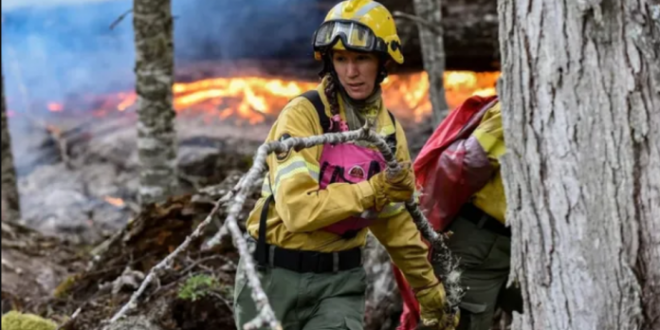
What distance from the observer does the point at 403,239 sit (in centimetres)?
389

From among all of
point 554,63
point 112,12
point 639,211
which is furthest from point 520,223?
point 112,12

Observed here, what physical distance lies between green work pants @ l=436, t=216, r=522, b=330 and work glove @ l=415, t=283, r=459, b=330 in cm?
23

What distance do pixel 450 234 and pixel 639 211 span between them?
1.48m

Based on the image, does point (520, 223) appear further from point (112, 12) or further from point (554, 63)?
point (112, 12)

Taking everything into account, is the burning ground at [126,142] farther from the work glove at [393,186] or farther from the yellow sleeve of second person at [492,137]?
the work glove at [393,186]

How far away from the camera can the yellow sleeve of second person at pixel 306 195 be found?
10.7ft

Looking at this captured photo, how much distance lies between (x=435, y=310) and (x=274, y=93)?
392 inches

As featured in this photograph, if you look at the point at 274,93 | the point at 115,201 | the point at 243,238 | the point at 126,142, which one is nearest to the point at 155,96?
the point at 243,238

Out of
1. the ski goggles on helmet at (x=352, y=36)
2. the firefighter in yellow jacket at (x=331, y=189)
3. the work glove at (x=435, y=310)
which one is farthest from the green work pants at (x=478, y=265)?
the ski goggles on helmet at (x=352, y=36)

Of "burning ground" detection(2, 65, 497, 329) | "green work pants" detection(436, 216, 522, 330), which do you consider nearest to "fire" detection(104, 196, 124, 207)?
"burning ground" detection(2, 65, 497, 329)

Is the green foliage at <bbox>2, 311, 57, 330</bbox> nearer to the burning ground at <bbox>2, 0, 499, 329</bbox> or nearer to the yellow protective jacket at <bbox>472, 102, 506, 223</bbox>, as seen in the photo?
the burning ground at <bbox>2, 0, 499, 329</bbox>

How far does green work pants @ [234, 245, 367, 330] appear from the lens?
140 inches

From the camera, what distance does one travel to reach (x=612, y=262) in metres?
2.77

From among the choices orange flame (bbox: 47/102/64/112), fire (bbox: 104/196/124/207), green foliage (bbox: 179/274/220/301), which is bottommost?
fire (bbox: 104/196/124/207)
